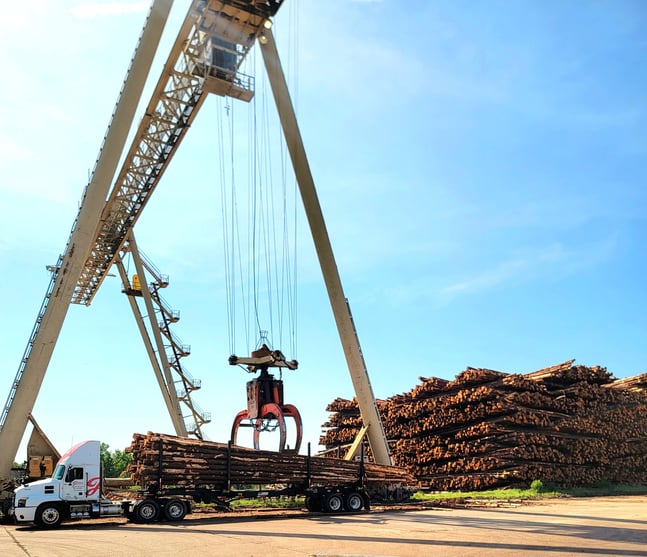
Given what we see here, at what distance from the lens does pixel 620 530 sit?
9.95 meters

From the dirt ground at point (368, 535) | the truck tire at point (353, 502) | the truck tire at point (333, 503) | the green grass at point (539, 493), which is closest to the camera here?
the dirt ground at point (368, 535)

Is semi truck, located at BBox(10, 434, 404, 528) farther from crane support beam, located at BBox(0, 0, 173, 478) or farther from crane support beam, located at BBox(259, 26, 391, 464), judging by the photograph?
crane support beam, located at BBox(259, 26, 391, 464)

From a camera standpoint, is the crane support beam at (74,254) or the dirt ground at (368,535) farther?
the crane support beam at (74,254)

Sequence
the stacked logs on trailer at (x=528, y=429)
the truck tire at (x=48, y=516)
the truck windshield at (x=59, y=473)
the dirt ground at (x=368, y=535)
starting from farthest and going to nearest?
the stacked logs on trailer at (x=528, y=429), the truck windshield at (x=59, y=473), the truck tire at (x=48, y=516), the dirt ground at (x=368, y=535)

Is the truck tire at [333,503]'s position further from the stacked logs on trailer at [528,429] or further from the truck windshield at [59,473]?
the truck windshield at [59,473]

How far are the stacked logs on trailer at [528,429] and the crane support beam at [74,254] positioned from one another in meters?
12.9

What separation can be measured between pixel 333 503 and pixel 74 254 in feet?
32.1

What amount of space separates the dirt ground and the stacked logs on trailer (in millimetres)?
4380

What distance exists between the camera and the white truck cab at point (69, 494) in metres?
13.3

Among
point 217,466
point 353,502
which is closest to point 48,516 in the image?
point 217,466

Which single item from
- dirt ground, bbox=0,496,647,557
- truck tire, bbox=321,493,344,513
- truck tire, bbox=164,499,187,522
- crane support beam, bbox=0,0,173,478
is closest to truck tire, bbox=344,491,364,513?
truck tire, bbox=321,493,344,513

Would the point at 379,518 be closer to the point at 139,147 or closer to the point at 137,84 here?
the point at 137,84

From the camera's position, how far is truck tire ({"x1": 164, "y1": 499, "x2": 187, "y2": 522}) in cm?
1354

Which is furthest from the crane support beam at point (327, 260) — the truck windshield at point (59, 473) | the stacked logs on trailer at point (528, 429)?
the truck windshield at point (59, 473)
